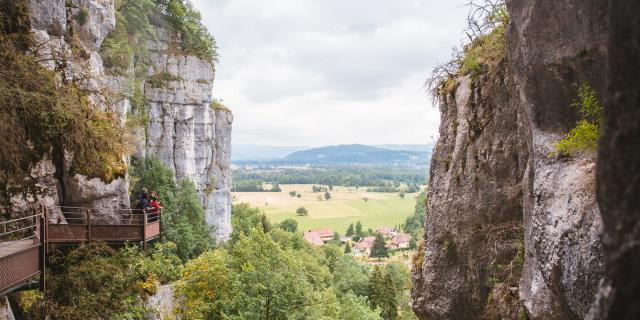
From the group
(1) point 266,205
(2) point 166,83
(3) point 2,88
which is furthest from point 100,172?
(1) point 266,205

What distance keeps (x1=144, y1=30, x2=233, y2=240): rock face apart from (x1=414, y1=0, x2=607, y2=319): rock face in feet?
92.1

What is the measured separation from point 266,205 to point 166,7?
418 feet

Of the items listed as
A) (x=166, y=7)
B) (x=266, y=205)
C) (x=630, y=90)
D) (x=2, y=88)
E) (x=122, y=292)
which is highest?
(x=166, y=7)

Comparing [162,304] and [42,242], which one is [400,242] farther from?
[42,242]

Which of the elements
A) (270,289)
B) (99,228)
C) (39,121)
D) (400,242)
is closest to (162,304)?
(99,228)

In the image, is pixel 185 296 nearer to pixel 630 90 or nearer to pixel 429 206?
pixel 429 206

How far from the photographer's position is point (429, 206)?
10352 mm

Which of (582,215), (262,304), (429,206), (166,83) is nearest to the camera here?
(582,215)

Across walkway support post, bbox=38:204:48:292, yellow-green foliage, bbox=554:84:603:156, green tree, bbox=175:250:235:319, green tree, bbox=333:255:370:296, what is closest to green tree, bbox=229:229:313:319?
green tree, bbox=175:250:235:319

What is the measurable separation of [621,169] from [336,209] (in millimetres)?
164677

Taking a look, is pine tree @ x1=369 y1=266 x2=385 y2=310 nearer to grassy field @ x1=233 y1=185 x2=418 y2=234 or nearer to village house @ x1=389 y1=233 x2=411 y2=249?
village house @ x1=389 y1=233 x2=411 y2=249

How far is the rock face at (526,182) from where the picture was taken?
193 inches

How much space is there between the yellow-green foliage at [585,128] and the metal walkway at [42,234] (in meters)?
9.32

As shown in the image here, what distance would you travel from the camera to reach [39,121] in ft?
41.3
